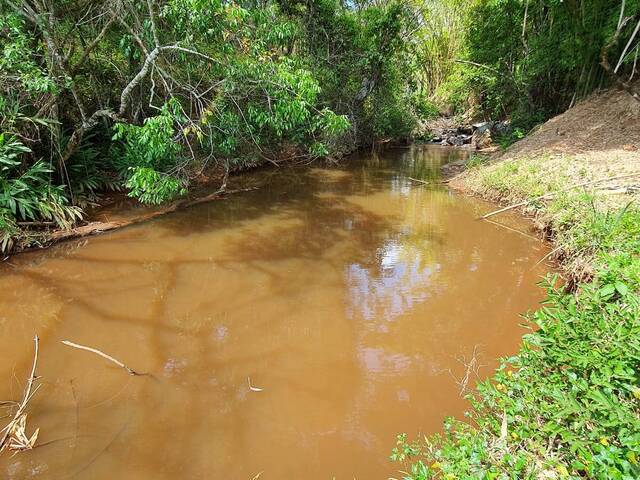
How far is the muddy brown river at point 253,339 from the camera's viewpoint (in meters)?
2.35

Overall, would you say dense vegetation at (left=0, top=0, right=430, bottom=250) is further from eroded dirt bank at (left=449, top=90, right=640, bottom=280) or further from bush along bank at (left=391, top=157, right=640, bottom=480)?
bush along bank at (left=391, top=157, right=640, bottom=480)

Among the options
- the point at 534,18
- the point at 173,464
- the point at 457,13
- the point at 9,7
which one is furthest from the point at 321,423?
the point at 457,13

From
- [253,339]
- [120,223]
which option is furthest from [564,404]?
[120,223]

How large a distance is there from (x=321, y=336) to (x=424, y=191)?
6.67m

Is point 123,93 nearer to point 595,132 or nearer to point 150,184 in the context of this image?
point 150,184

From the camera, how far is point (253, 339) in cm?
344

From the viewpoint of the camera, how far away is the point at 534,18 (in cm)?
1274

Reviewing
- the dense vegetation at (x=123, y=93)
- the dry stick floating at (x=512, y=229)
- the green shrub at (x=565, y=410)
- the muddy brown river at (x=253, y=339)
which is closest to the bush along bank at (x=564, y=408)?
the green shrub at (x=565, y=410)

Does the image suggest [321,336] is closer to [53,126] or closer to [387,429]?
[387,429]

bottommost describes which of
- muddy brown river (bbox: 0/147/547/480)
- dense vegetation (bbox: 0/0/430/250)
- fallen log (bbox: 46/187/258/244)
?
muddy brown river (bbox: 0/147/547/480)

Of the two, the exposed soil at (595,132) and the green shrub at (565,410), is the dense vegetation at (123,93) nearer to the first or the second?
the green shrub at (565,410)

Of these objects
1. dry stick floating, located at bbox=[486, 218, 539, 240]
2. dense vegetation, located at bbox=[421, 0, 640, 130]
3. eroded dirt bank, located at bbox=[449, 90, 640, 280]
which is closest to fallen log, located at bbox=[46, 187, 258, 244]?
dry stick floating, located at bbox=[486, 218, 539, 240]

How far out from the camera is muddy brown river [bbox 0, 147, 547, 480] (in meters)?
2.35

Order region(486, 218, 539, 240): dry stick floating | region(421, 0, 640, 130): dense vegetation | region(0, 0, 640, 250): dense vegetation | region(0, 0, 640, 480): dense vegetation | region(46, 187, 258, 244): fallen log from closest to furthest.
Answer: region(0, 0, 640, 480): dense vegetation, region(0, 0, 640, 250): dense vegetation, region(46, 187, 258, 244): fallen log, region(486, 218, 539, 240): dry stick floating, region(421, 0, 640, 130): dense vegetation
